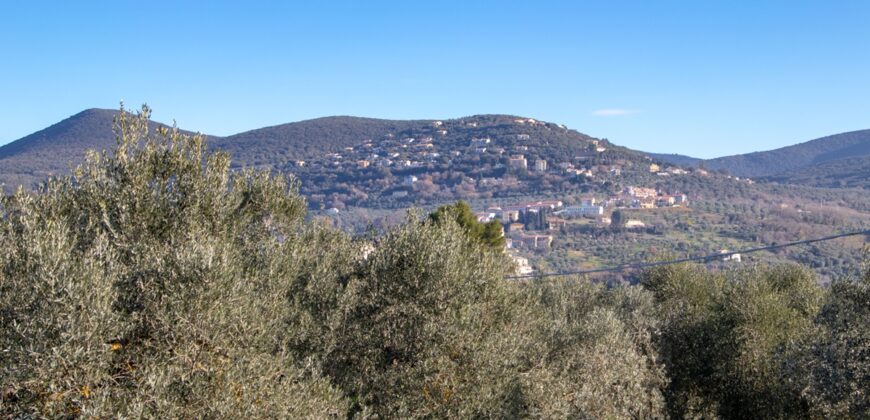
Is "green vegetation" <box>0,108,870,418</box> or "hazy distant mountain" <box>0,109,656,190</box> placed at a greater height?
"hazy distant mountain" <box>0,109,656,190</box>

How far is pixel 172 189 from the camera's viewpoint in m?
11.8

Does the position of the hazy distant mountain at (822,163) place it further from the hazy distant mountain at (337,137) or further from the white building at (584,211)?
the white building at (584,211)

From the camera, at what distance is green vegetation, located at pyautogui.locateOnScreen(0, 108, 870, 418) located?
7934 mm

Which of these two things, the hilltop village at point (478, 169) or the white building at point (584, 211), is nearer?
the white building at point (584, 211)

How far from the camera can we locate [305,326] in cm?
1338

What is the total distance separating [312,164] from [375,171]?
13.8 m

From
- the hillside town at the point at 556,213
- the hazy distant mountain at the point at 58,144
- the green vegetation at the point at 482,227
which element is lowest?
the hillside town at the point at 556,213

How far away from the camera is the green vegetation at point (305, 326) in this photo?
7.93 metres

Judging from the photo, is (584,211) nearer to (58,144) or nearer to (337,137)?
(337,137)

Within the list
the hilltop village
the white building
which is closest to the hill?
the hilltop village

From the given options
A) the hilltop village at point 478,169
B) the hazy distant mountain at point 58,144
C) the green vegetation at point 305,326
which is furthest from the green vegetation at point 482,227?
the hilltop village at point 478,169

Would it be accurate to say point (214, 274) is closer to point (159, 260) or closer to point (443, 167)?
point (159, 260)

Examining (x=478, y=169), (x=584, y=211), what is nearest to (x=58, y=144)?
(x=478, y=169)

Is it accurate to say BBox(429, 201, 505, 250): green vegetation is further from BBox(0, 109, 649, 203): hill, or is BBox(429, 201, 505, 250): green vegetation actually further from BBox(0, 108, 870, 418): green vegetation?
BBox(0, 109, 649, 203): hill
